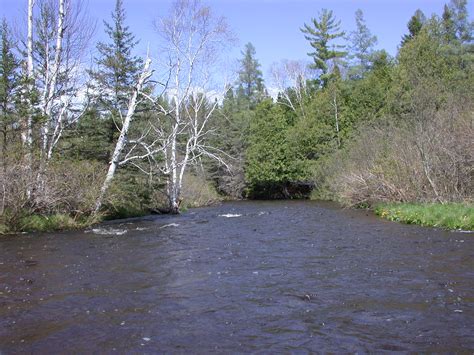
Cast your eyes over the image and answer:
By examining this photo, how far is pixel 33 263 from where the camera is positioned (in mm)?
11125

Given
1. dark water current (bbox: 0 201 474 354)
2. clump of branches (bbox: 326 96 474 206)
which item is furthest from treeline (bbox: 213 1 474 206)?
dark water current (bbox: 0 201 474 354)

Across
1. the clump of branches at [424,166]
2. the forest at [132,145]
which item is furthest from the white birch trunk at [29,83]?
the clump of branches at [424,166]

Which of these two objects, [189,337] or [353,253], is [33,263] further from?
[353,253]

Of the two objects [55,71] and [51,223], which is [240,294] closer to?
[51,223]

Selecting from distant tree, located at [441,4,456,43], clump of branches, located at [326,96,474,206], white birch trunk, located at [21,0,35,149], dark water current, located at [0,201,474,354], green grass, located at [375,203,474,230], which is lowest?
dark water current, located at [0,201,474,354]

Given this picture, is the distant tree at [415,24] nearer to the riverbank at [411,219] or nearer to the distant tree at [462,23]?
the distant tree at [462,23]

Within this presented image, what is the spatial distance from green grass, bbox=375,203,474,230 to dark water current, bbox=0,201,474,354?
49.1 inches

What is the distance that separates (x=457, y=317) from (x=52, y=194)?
14.6 meters

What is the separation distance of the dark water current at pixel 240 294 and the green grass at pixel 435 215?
125cm

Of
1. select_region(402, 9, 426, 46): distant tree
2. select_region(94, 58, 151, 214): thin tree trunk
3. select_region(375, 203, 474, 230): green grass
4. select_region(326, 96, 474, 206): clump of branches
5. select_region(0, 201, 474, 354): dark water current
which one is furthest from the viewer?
select_region(402, 9, 426, 46): distant tree

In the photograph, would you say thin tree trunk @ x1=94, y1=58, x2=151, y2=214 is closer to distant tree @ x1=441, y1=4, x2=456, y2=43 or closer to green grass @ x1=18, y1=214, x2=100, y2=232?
green grass @ x1=18, y1=214, x2=100, y2=232

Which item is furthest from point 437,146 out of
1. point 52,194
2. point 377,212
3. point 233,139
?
point 233,139

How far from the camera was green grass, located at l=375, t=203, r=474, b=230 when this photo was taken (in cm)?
1550

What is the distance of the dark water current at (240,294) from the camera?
20.1 ft
